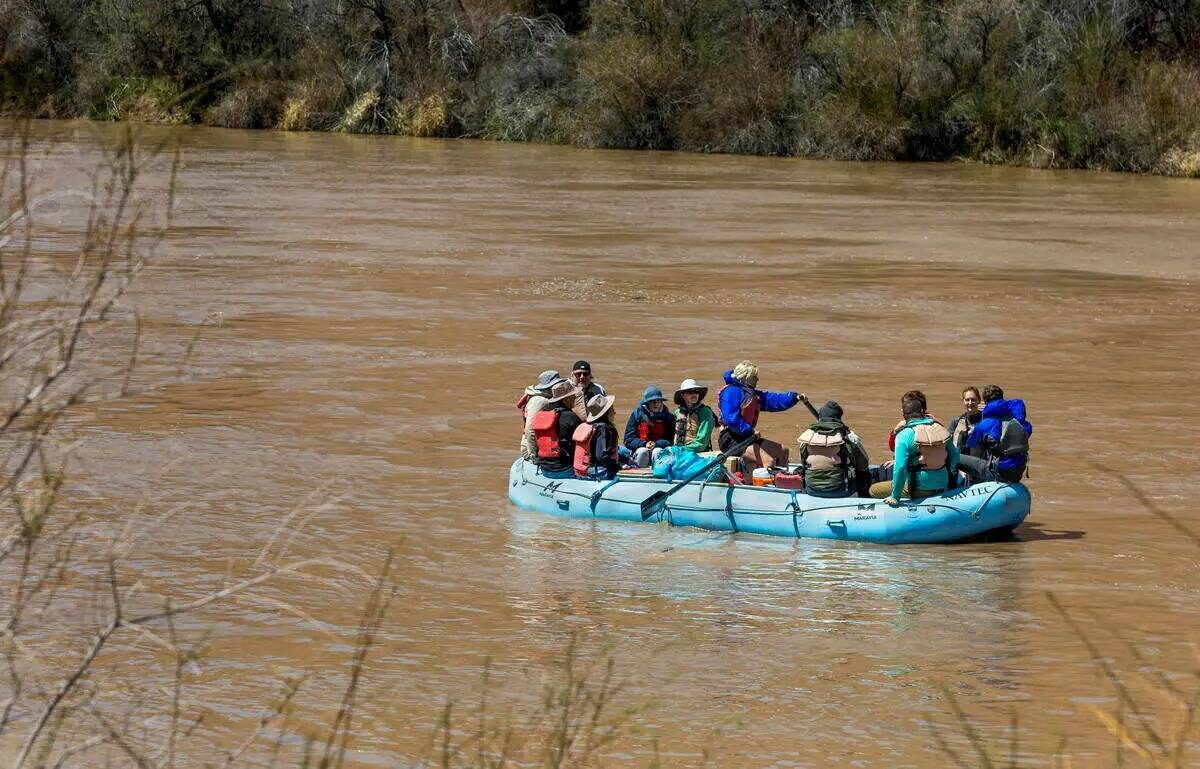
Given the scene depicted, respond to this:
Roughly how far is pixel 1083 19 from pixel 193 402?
32.0 meters

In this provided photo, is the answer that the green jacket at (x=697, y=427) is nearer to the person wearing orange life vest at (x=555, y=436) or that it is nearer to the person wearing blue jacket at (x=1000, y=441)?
the person wearing orange life vest at (x=555, y=436)

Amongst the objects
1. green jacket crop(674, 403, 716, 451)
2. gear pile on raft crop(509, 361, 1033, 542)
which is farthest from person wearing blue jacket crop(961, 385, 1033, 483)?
green jacket crop(674, 403, 716, 451)

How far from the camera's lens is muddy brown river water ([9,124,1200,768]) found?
8.95 m

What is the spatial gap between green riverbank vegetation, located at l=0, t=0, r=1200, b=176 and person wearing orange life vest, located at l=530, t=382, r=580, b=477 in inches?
1017

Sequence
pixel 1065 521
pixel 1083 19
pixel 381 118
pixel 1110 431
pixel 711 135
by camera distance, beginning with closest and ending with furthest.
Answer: pixel 1065 521 < pixel 1110 431 < pixel 1083 19 < pixel 711 135 < pixel 381 118

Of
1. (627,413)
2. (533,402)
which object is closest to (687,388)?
(533,402)

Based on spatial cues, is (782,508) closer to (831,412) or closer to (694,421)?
(831,412)

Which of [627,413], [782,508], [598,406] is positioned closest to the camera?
[782,508]

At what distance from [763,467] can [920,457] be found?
4.90 feet

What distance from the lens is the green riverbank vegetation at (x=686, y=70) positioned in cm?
4200

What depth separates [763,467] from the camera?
13078 mm

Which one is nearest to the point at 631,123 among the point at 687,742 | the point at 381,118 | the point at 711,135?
the point at 711,135

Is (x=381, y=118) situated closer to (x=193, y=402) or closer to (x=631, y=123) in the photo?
(x=631, y=123)

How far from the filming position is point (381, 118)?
51.1 m
